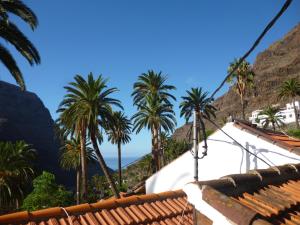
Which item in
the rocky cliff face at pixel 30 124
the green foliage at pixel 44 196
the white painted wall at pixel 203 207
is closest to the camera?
the white painted wall at pixel 203 207

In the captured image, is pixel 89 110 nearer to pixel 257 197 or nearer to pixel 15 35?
pixel 15 35

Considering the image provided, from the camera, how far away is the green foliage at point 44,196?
→ 92.7 ft

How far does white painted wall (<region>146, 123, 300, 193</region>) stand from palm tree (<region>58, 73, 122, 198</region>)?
14.4m

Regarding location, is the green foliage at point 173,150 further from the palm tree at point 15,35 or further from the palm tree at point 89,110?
the palm tree at point 15,35

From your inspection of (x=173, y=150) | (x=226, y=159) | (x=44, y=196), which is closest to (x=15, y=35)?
(x=226, y=159)

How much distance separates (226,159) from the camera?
45.4ft

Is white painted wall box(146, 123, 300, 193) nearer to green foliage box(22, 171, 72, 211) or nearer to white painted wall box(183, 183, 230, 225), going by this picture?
white painted wall box(183, 183, 230, 225)

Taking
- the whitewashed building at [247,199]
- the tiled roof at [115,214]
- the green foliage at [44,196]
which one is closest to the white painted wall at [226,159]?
the tiled roof at [115,214]

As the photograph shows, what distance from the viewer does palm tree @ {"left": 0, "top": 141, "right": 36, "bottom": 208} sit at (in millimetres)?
34000

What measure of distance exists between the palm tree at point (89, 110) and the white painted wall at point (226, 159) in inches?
566

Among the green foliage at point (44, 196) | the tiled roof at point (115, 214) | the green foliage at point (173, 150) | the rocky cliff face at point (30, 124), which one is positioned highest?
the rocky cliff face at point (30, 124)

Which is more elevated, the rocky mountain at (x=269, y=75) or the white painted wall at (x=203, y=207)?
the rocky mountain at (x=269, y=75)

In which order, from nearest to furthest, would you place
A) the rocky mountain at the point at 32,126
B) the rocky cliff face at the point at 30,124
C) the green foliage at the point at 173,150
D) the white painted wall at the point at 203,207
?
the white painted wall at the point at 203,207 < the green foliage at the point at 173,150 < the rocky cliff face at the point at 30,124 < the rocky mountain at the point at 32,126

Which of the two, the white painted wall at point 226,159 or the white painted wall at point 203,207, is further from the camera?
the white painted wall at point 226,159
